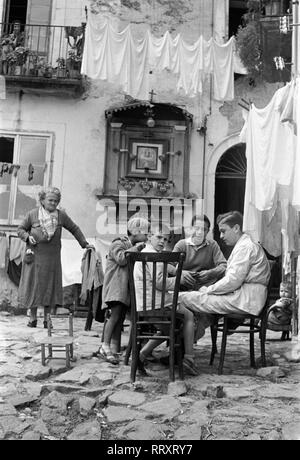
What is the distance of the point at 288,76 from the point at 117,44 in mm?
3179

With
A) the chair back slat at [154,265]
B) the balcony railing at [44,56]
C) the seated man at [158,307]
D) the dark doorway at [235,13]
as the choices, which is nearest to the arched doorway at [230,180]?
the dark doorway at [235,13]

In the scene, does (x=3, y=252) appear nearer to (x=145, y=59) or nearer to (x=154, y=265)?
(x=145, y=59)

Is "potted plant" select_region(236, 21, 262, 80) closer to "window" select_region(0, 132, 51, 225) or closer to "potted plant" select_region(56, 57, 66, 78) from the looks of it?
"potted plant" select_region(56, 57, 66, 78)

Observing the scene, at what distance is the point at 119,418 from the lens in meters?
3.12

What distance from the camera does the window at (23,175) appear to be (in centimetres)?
1013

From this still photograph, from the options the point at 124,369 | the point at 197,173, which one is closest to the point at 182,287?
the point at 124,369

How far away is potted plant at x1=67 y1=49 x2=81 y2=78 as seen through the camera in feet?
32.8

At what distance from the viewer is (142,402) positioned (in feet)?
11.2

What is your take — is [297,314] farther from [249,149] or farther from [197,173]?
[197,173]

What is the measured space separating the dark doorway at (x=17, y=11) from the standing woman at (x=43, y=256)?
702 centimetres

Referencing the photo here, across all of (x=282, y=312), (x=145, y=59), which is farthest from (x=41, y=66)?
(x=282, y=312)

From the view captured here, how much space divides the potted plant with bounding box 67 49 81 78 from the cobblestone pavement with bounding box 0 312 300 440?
6810 mm

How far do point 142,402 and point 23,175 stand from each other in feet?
25.1

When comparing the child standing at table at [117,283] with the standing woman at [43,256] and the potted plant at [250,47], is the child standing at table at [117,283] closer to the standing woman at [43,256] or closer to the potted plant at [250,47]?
the standing woman at [43,256]
